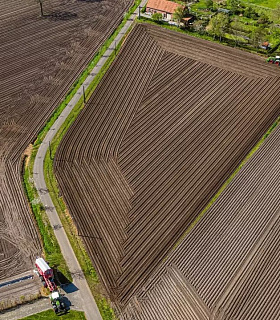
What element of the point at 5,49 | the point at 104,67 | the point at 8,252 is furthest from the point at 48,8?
the point at 8,252

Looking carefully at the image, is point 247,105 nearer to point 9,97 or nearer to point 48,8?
point 9,97

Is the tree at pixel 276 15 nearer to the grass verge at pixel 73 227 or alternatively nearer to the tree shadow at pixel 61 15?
the tree shadow at pixel 61 15

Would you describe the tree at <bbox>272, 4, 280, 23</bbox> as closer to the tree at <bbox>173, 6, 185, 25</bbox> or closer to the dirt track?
the dirt track

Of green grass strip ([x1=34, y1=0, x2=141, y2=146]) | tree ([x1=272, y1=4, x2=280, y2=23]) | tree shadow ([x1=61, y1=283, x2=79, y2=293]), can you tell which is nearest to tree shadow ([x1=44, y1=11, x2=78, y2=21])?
green grass strip ([x1=34, y1=0, x2=141, y2=146])

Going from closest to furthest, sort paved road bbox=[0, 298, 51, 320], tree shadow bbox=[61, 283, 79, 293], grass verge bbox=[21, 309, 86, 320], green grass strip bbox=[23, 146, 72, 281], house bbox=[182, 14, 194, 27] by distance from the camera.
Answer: grass verge bbox=[21, 309, 86, 320] → paved road bbox=[0, 298, 51, 320] → tree shadow bbox=[61, 283, 79, 293] → green grass strip bbox=[23, 146, 72, 281] → house bbox=[182, 14, 194, 27]

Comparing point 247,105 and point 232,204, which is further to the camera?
point 247,105

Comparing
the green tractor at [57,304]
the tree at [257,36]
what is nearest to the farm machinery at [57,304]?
the green tractor at [57,304]

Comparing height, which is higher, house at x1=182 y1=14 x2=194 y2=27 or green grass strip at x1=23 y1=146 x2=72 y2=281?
house at x1=182 y1=14 x2=194 y2=27

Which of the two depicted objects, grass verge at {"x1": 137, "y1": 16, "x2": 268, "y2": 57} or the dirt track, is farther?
grass verge at {"x1": 137, "y1": 16, "x2": 268, "y2": 57}
